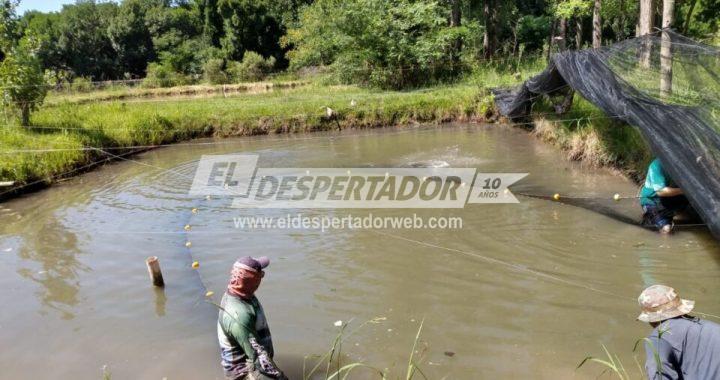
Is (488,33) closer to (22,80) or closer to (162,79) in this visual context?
(162,79)

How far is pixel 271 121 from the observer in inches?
658

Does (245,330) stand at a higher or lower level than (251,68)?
lower

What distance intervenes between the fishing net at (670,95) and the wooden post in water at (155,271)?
18.9ft

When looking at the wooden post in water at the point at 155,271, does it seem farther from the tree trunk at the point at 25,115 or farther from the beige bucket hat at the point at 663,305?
the tree trunk at the point at 25,115

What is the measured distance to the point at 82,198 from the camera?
10125 millimetres

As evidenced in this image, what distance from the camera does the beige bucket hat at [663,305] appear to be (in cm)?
291

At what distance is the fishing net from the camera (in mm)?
5180

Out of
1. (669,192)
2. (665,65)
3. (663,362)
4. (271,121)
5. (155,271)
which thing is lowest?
(155,271)

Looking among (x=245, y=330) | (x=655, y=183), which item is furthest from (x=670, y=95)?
(x=245, y=330)

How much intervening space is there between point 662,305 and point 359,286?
3302 millimetres

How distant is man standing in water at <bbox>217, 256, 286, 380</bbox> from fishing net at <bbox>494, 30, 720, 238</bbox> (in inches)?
165

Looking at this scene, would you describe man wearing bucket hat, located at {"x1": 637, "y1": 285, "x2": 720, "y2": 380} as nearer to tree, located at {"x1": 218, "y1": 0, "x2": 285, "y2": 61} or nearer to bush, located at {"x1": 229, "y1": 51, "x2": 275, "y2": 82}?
bush, located at {"x1": 229, "y1": 51, "x2": 275, "y2": 82}

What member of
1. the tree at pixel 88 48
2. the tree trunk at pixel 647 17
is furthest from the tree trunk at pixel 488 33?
the tree at pixel 88 48

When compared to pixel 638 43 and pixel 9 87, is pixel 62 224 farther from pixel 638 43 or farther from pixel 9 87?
pixel 638 43
